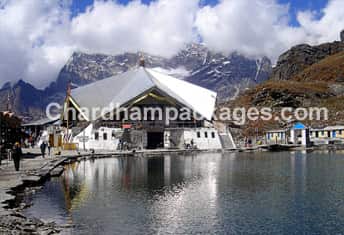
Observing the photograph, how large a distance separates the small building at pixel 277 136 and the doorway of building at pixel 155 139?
16.9m

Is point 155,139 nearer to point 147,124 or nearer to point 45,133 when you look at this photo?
point 147,124

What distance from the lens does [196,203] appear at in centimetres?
1586

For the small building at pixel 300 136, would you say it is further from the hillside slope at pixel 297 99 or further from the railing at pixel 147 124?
the hillside slope at pixel 297 99

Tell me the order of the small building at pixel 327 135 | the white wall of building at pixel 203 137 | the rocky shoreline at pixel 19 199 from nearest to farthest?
the rocky shoreline at pixel 19 199 → the white wall of building at pixel 203 137 → the small building at pixel 327 135

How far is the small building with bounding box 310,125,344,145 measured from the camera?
60.7m

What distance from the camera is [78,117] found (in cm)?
6197

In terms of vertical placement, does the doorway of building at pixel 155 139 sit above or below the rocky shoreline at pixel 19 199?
above

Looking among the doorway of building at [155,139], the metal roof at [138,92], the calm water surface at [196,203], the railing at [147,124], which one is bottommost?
the calm water surface at [196,203]

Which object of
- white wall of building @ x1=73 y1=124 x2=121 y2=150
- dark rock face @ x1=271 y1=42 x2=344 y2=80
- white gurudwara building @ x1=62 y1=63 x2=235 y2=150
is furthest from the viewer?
dark rock face @ x1=271 y1=42 x2=344 y2=80

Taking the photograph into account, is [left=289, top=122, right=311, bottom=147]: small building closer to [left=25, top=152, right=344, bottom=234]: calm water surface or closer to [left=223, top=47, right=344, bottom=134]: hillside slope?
[left=223, top=47, right=344, bottom=134]: hillside slope

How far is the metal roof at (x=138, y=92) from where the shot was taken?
5934cm

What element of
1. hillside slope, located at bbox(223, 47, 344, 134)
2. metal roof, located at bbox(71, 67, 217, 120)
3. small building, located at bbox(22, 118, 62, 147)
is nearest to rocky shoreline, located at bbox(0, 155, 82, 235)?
small building, located at bbox(22, 118, 62, 147)

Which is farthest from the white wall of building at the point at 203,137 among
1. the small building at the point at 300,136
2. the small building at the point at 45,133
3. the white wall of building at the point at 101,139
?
the small building at the point at 45,133

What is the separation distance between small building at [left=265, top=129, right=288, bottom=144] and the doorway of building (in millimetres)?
16908
